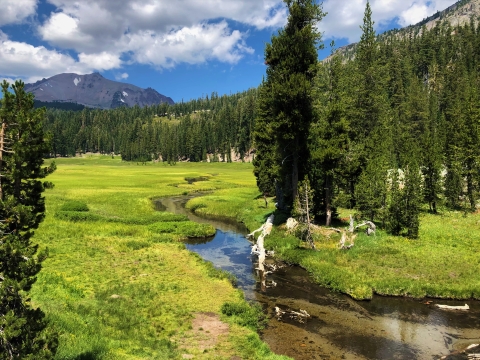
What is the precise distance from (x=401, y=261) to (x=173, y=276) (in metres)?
18.2

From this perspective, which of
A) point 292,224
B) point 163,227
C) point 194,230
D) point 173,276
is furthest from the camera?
point 163,227

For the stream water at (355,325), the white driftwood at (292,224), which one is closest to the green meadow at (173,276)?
the white driftwood at (292,224)

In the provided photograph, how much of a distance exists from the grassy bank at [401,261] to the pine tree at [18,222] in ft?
65.2

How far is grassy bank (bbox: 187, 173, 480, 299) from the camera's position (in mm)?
24016

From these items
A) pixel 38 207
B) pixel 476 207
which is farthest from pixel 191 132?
pixel 38 207

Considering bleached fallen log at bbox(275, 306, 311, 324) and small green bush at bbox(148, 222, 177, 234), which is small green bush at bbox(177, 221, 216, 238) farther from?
bleached fallen log at bbox(275, 306, 311, 324)

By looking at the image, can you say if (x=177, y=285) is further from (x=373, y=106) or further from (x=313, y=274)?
(x=373, y=106)

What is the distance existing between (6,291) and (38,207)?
2539mm

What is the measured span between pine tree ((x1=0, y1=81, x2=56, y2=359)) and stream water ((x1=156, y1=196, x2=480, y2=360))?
11451mm

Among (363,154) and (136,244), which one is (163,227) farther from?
(363,154)

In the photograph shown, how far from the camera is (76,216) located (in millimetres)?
43656

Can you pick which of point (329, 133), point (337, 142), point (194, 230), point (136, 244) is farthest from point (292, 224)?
point (136, 244)

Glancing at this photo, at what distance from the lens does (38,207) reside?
10508 millimetres

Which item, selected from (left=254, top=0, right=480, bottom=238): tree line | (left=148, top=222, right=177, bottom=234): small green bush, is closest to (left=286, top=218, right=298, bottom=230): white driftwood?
(left=254, top=0, right=480, bottom=238): tree line
